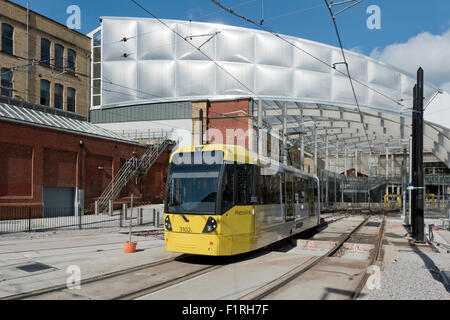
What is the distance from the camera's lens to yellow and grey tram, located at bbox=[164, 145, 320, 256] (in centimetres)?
995

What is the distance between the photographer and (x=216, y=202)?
9938mm

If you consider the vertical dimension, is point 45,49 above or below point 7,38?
above

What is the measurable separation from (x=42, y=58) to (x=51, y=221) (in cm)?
2025

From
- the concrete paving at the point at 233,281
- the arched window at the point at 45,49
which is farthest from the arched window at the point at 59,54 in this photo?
the concrete paving at the point at 233,281

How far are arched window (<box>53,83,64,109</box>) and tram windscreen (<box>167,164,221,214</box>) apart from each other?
31317 mm

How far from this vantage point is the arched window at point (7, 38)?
3256 cm

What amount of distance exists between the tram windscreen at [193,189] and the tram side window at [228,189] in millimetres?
232

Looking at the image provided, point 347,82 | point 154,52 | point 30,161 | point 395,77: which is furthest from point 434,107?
point 30,161

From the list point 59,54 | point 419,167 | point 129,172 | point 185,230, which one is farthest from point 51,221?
point 59,54

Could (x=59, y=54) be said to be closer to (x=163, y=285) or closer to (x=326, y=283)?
(x=163, y=285)

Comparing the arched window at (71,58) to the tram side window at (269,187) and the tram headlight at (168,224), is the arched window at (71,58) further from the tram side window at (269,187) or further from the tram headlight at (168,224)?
Result: the tram headlight at (168,224)

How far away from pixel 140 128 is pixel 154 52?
25.2 ft

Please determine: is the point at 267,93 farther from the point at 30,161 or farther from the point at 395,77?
the point at 30,161
